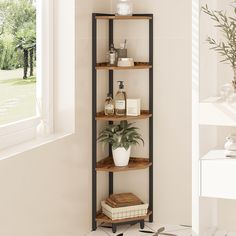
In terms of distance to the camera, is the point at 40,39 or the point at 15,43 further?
the point at 40,39

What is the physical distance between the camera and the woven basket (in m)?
4.04

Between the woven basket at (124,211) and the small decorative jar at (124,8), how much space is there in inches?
52.6

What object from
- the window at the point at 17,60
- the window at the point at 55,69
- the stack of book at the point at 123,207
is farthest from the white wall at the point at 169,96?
the window at the point at 17,60

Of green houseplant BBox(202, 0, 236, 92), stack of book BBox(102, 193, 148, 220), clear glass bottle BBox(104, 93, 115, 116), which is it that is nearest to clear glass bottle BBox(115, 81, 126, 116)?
clear glass bottle BBox(104, 93, 115, 116)

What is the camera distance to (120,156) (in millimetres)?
4105

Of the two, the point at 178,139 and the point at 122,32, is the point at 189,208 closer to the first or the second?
the point at 178,139

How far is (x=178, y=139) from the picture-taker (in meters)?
4.19

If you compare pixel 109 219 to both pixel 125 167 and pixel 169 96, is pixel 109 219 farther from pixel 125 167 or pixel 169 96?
pixel 169 96

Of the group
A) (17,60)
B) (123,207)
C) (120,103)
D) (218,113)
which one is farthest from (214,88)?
(17,60)

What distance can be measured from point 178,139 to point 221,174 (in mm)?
770

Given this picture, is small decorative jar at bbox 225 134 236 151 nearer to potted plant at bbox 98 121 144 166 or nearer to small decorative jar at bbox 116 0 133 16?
potted plant at bbox 98 121 144 166

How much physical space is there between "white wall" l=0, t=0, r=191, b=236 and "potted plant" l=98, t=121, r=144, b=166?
0.15 m

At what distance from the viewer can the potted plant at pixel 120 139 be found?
4.09m

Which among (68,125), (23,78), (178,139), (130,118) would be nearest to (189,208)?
(178,139)
